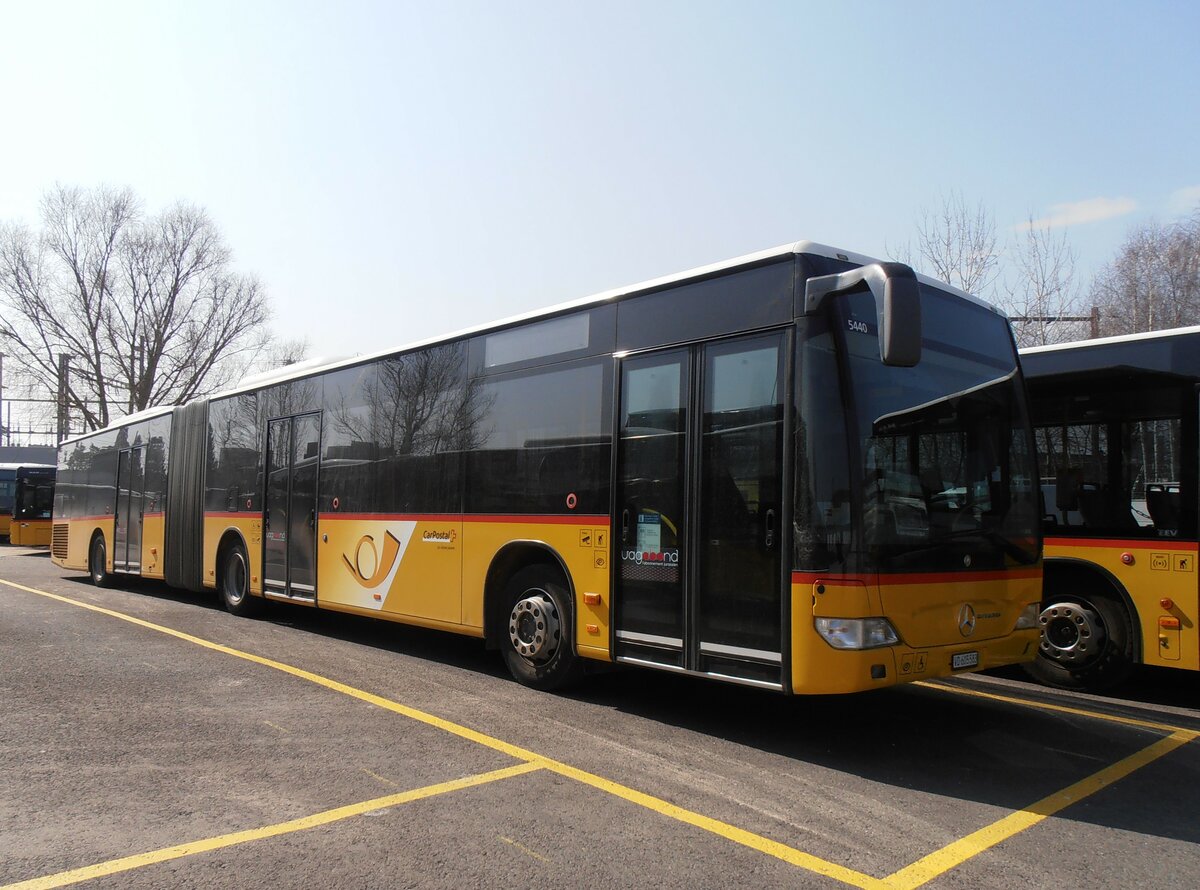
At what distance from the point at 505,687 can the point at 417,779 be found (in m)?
2.66

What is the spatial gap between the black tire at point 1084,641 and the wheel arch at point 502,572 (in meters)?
4.41

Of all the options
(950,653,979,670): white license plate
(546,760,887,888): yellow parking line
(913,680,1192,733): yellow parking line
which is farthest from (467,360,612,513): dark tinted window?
(913,680,1192,733): yellow parking line

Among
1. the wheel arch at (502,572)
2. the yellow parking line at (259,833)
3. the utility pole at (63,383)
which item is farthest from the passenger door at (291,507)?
the utility pole at (63,383)

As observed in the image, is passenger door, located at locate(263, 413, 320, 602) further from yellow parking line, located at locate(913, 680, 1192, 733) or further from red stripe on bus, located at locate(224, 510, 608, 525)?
yellow parking line, located at locate(913, 680, 1192, 733)

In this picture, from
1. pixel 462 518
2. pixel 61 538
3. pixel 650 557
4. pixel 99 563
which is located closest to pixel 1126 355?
pixel 650 557

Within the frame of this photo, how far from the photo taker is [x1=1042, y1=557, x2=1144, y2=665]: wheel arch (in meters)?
7.54

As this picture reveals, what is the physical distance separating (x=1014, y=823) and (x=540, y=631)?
383 cm

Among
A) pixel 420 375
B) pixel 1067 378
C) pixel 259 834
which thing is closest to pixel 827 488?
pixel 259 834

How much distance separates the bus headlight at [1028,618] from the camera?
6395 mm

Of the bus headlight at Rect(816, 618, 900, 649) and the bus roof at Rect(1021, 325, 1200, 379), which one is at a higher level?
the bus roof at Rect(1021, 325, 1200, 379)

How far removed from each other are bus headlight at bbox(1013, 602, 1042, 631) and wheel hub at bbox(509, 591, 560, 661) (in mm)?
3399

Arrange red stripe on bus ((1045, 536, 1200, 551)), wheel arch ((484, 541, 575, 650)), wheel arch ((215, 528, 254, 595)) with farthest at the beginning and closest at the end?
wheel arch ((215, 528, 254, 595)) < wheel arch ((484, 541, 575, 650)) < red stripe on bus ((1045, 536, 1200, 551))

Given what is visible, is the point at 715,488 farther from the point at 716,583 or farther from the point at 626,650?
the point at 626,650

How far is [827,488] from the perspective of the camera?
5.46 metres
